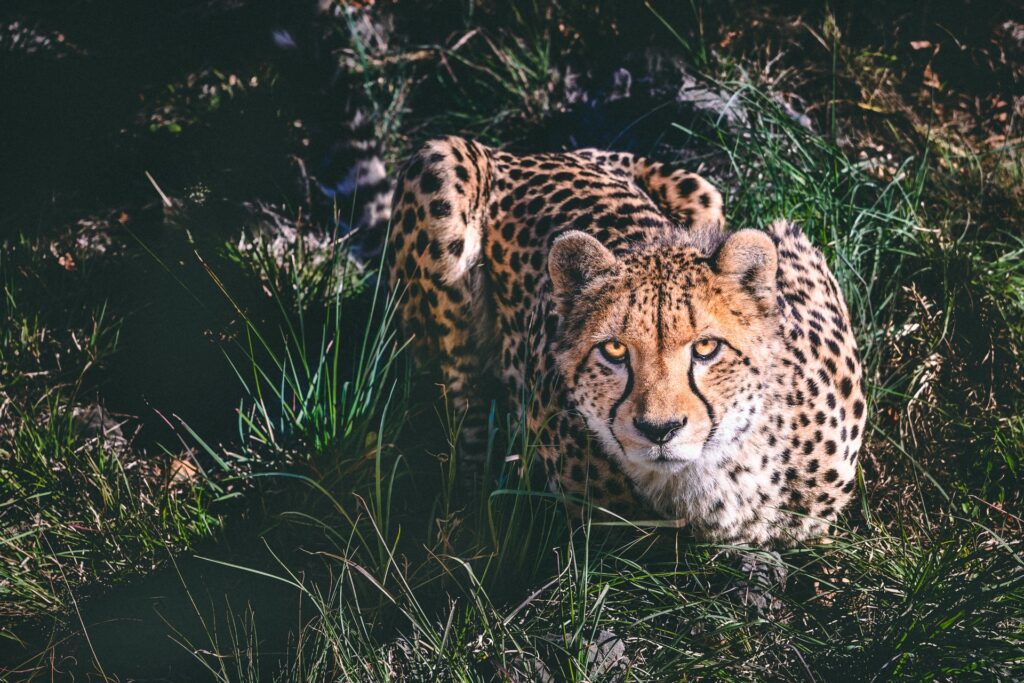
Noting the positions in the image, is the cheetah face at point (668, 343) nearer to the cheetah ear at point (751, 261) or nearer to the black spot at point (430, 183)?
the cheetah ear at point (751, 261)

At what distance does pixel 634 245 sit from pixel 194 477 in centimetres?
191

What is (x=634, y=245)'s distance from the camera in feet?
10.0

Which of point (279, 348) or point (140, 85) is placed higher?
point (140, 85)

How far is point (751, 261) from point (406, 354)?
170 centimetres

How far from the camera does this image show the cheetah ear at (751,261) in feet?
8.80

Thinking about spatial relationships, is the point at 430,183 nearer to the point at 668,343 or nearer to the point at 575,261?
the point at 575,261

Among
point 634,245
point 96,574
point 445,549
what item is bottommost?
point 96,574

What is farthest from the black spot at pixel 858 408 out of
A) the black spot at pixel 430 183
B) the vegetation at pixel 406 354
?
the black spot at pixel 430 183

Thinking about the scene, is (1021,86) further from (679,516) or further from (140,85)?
(140,85)

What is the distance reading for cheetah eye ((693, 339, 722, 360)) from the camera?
264 centimetres

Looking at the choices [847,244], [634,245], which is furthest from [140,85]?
[847,244]

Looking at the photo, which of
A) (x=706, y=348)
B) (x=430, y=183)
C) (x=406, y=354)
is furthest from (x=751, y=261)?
(x=406, y=354)

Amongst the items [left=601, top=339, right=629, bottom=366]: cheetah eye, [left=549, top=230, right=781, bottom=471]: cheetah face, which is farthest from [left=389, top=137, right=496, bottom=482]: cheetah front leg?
[left=601, top=339, right=629, bottom=366]: cheetah eye

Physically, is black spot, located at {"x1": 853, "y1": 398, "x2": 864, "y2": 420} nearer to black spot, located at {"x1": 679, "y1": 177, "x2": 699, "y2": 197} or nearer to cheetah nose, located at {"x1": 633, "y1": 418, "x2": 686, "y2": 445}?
cheetah nose, located at {"x1": 633, "y1": 418, "x2": 686, "y2": 445}
